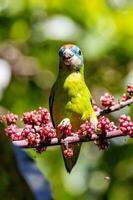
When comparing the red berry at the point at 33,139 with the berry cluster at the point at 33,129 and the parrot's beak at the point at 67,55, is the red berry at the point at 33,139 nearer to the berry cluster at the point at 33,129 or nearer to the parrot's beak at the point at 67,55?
the berry cluster at the point at 33,129

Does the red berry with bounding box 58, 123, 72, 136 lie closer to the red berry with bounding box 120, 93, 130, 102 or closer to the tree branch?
the tree branch

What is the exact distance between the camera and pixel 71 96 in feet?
4.72

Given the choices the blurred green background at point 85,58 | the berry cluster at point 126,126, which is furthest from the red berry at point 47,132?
the blurred green background at point 85,58

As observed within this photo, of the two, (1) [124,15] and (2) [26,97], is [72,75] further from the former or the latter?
(2) [26,97]

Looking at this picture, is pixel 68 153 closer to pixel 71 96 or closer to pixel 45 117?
pixel 45 117

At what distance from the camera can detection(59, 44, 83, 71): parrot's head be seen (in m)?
1.30

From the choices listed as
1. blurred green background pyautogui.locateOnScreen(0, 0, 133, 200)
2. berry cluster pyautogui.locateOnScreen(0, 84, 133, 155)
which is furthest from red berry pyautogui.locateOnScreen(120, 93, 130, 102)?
blurred green background pyautogui.locateOnScreen(0, 0, 133, 200)

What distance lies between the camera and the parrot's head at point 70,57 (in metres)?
1.30

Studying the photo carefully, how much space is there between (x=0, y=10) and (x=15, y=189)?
3068mm

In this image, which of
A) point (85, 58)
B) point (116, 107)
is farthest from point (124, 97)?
point (85, 58)

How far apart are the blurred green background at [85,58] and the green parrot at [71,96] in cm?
210

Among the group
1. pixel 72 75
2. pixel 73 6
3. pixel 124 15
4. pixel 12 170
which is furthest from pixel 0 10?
pixel 12 170

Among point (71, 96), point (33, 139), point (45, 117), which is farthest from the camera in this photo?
point (71, 96)

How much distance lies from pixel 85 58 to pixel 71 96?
237cm
